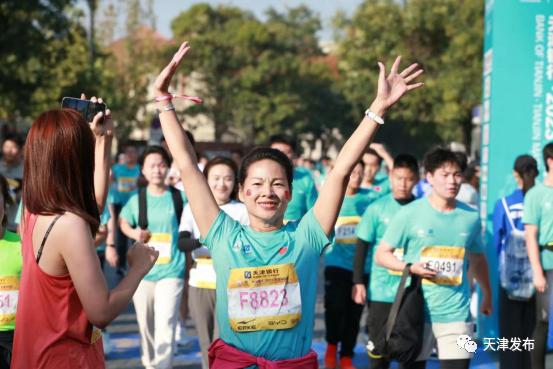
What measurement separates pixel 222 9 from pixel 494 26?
41.4 m

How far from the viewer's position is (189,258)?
7586 mm

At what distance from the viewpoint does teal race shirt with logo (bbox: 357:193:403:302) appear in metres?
7.04

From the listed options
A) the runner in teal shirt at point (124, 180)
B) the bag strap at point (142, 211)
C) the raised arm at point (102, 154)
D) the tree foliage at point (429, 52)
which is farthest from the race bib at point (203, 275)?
the tree foliage at point (429, 52)

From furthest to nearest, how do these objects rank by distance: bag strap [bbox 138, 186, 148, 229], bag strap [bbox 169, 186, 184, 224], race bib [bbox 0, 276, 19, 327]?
bag strap [bbox 169, 186, 184, 224], bag strap [bbox 138, 186, 148, 229], race bib [bbox 0, 276, 19, 327]

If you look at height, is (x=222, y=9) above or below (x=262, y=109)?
above

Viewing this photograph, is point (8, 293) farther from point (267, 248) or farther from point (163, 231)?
point (163, 231)

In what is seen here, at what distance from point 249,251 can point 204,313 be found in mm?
3145

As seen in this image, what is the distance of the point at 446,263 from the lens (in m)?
6.04

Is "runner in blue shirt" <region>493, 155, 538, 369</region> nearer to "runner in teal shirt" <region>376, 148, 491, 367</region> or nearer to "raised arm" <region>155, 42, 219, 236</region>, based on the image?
"runner in teal shirt" <region>376, 148, 491, 367</region>

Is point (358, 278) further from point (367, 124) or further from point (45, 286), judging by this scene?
point (45, 286)

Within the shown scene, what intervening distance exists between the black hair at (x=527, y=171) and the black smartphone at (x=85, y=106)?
4799mm

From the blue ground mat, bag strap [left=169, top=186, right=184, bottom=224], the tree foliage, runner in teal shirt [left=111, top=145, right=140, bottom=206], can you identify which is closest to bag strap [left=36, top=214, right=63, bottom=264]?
bag strap [left=169, top=186, right=184, bottom=224]

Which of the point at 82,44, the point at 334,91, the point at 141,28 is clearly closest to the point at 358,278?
the point at 82,44

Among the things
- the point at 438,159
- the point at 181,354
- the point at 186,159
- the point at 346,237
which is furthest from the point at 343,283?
the point at 186,159
